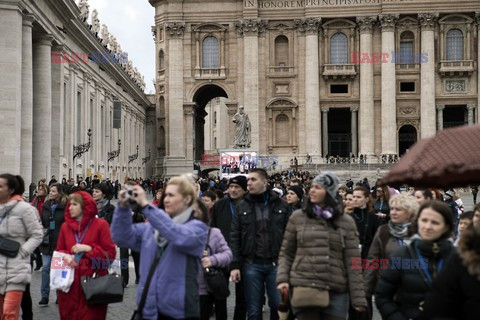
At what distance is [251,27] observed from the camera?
56.5m

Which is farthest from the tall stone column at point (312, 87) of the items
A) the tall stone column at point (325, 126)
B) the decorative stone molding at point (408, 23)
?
the decorative stone molding at point (408, 23)

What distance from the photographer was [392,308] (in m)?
5.41

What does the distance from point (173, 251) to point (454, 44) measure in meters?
55.0

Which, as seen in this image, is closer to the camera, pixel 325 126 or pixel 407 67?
pixel 407 67

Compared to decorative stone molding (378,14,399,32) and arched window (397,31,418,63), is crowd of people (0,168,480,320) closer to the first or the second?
decorative stone molding (378,14,399,32)

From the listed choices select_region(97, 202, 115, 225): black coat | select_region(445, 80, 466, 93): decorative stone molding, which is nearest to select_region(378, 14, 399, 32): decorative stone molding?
select_region(445, 80, 466, 93): decorative stone molding

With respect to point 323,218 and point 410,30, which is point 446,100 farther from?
point 323,218

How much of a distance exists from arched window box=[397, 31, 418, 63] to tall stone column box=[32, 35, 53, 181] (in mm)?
34941

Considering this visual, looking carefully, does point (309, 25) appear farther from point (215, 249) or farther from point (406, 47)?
point (215, 249)

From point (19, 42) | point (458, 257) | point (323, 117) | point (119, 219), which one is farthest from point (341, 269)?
point (323, 117)

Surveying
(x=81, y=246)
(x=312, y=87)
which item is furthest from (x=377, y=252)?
(x=312, y=87)

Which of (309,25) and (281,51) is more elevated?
(309,25)

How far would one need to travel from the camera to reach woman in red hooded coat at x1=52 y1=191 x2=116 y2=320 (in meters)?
6.64

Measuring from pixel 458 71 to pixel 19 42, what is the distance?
1574 inches
